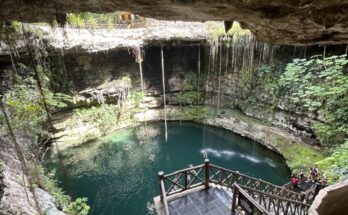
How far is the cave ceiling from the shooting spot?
2.75m

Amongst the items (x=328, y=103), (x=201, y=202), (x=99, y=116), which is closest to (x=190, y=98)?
(x=99, y=116)

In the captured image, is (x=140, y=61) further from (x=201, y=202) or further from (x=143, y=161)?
(x=201, y=202)

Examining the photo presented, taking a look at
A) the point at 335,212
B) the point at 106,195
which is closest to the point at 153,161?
the point at 106,195

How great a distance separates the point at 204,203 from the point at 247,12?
16.5 ft

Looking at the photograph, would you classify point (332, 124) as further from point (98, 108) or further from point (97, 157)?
point (98, 108)

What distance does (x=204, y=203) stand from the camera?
6379 mm

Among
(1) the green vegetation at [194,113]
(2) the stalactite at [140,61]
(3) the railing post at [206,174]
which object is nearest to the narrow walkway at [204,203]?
(3) the railing post at [206,174]

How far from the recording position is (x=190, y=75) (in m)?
16.8

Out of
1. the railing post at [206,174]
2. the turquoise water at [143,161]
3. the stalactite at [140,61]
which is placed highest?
the stalactite at [140,61]

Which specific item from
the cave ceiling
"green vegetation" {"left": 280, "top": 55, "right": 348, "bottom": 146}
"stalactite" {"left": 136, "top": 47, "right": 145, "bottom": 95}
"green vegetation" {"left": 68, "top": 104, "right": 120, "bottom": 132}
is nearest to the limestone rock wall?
"stalactite" {"left": 136, "top": 47, "right": 145, "bottom": 95}

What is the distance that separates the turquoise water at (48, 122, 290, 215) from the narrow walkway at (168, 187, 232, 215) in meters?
3.12

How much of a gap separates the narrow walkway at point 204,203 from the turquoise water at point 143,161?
3124 mm

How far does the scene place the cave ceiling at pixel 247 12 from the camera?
2.75 m

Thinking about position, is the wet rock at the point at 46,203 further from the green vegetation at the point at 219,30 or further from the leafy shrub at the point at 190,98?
the green vegetation at the point at 219,30
